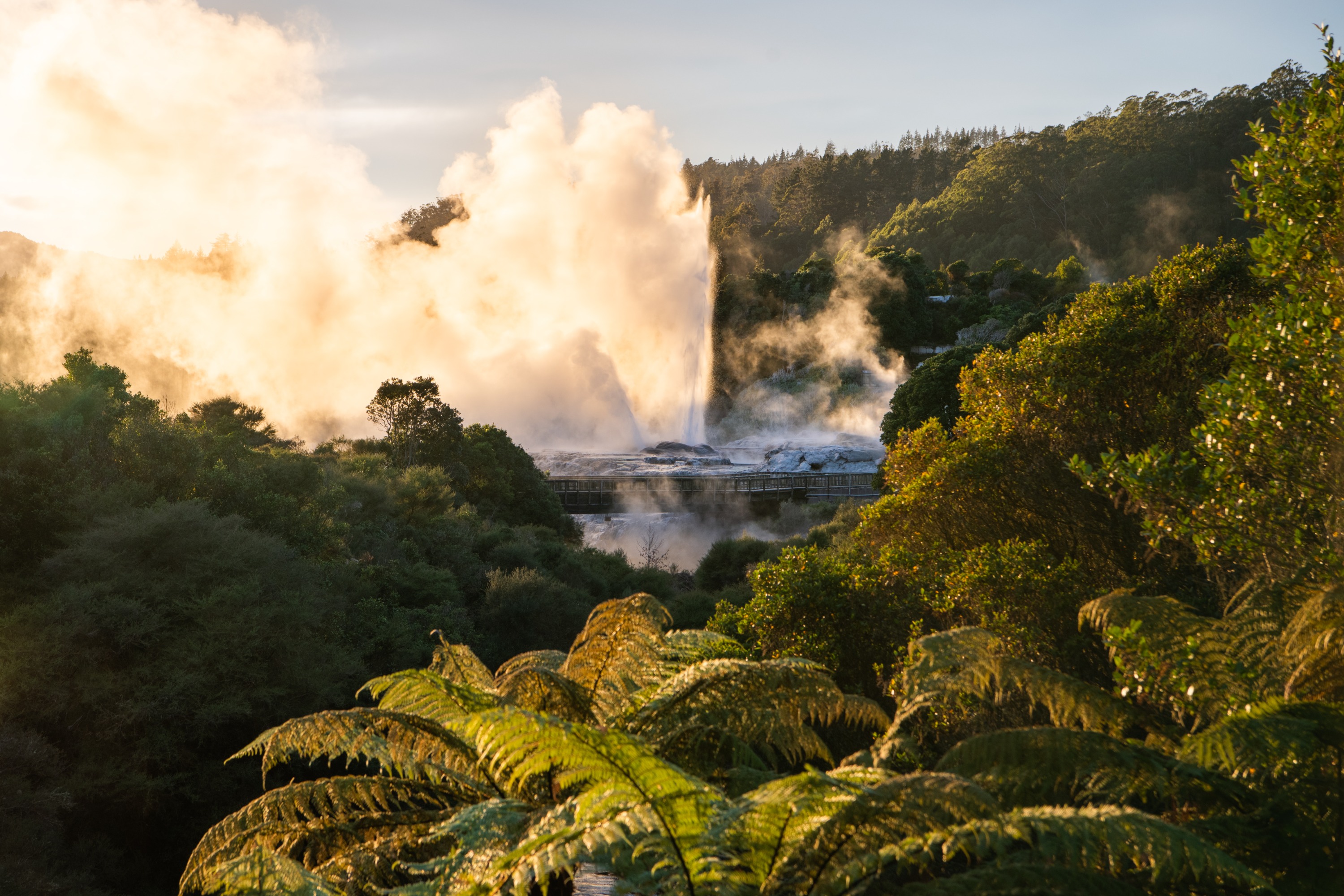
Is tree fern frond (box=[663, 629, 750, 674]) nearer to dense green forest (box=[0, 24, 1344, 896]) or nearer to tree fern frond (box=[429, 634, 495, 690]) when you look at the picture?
dense green forest (box=[0, 24, 1344, 896])

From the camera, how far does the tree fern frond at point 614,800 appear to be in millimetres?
2426

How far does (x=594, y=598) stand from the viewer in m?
16.6

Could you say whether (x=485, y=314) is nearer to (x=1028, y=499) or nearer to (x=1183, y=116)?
(x=1028, y=499)

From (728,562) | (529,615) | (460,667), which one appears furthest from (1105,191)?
(460,667)

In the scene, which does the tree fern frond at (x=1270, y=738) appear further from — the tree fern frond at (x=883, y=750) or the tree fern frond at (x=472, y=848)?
the tree fern frond at (x=472, y=848)

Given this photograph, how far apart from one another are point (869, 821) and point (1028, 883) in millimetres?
565

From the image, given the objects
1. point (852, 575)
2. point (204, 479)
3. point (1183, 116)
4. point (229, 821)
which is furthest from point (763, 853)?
point (1183, 116)

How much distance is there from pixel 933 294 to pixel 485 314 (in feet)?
97.7

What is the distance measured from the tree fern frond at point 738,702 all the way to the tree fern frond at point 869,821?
1.00 meters

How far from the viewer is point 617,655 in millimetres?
4488

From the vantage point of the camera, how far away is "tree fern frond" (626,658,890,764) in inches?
148

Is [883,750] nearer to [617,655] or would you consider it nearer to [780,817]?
[780,817]

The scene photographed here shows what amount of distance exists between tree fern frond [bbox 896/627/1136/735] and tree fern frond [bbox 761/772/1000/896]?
0.84 m

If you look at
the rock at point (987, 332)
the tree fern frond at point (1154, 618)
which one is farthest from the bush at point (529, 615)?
the rock at point (987, 332)
